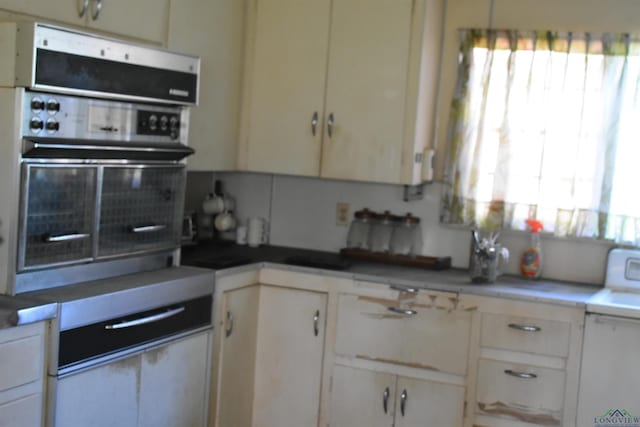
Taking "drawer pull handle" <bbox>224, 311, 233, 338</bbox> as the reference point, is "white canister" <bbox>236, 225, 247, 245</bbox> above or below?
above

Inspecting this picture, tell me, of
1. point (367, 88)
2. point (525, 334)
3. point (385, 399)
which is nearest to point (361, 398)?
point (385, 399)

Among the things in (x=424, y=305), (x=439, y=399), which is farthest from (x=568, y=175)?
(x=439, y=399)

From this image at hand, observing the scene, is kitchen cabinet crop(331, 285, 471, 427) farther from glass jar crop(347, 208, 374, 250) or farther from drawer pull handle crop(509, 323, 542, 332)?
glass jar crop(347, 208, 374, 250)

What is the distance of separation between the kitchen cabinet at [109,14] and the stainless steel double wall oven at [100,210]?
0.16m

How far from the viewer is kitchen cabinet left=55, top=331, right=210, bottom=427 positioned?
2.59 m

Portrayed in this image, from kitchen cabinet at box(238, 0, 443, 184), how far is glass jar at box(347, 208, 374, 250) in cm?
31

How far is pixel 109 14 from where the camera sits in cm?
297

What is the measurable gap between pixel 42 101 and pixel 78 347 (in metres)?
0.77

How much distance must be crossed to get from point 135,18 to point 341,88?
3.23 feet

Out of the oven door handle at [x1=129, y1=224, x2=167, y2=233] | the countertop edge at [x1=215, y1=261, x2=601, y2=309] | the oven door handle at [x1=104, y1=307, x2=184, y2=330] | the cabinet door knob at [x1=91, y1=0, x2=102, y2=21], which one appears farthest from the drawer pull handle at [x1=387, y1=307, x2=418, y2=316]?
the cabinet door knob at [x1=91, y1=0, x2=102, y2=21]

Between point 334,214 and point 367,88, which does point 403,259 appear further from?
point 367,88

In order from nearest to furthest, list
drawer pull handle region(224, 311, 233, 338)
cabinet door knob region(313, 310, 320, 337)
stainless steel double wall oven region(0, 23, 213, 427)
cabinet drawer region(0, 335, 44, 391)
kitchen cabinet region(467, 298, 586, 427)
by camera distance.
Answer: cabinet drawer region(0, 335, 44, 391), stainless steel double wall oven region(0, 23, 213, 427), kitchen cabinet region(467, 298, 586, 427), drawer pull handle region(224, 311, 233, 338), cabinet door knob region(313, 310, 320, 337)

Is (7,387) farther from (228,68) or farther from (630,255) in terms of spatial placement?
(630,255)

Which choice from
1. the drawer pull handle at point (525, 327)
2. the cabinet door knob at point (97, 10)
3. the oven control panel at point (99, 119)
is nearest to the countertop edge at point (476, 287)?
the drawer pull handle at point (525, 327)
